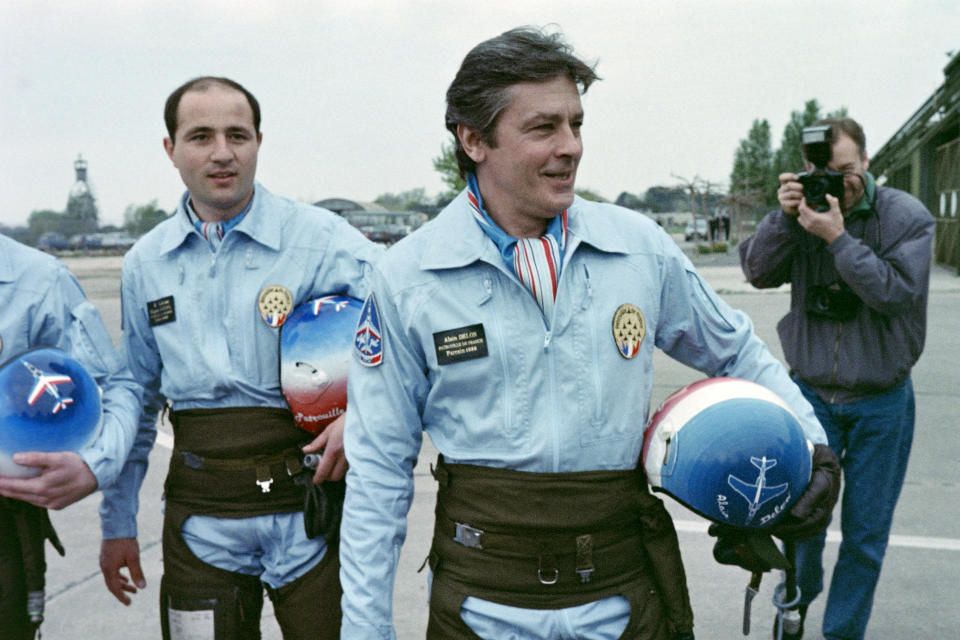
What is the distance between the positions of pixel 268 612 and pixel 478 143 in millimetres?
3211

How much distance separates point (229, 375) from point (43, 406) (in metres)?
0.58

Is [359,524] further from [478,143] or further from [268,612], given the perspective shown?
[268,612]

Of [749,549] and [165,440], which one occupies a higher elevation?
[749,549]

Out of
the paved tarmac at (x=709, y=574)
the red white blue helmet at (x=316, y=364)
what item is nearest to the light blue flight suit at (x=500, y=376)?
the red white blue helmet at (x=316, y=364)

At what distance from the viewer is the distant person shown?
9.70ft

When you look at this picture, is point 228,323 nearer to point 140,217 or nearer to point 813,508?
point 813,508

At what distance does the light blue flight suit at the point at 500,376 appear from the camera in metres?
2.15

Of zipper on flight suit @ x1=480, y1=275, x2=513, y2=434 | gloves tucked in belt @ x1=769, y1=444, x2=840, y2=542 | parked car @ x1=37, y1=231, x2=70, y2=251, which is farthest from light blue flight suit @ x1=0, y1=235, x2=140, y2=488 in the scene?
parked car @ x1=37, y1=231, x2=70, y2=251

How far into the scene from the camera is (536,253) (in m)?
2.25

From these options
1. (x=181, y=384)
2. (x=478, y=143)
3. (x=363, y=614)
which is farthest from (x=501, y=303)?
(x=181, y=384)

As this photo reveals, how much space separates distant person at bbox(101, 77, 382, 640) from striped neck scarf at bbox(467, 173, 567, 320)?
0.90m

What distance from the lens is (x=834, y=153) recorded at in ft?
12.8

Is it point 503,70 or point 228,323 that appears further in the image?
point 228,323

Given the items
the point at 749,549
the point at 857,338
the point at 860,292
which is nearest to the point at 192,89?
the point at 749,549
